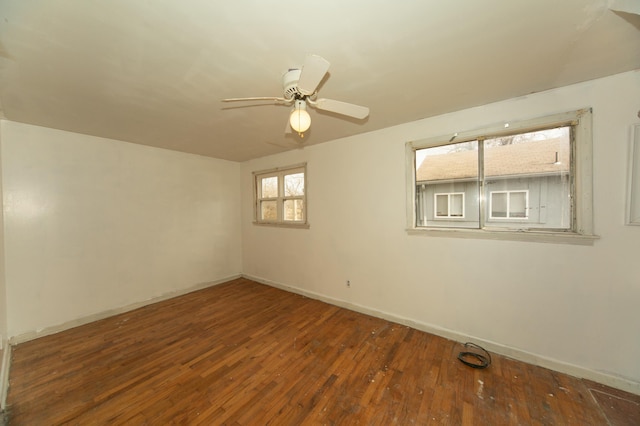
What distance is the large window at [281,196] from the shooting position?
3.99m

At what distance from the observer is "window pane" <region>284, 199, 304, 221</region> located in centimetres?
401

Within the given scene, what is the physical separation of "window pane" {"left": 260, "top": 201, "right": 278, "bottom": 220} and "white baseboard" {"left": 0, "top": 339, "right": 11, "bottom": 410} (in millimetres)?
3440

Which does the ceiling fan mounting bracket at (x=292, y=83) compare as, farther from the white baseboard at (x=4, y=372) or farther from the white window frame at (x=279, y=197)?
the white baseboard at (x=4, y=372)

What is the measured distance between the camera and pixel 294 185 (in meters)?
4.08

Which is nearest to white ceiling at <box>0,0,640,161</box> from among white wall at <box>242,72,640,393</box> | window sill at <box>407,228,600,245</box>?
white wall at <box>242,72,640,393</box>

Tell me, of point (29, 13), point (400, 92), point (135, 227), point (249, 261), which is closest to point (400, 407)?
point (400, 92)

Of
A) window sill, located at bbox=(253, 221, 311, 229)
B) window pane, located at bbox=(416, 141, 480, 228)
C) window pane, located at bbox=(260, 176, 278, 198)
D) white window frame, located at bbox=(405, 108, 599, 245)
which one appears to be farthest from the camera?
window pane, located at bbox=(260, 176, 278, 198)

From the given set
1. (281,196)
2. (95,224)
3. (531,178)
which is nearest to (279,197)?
(281,196)

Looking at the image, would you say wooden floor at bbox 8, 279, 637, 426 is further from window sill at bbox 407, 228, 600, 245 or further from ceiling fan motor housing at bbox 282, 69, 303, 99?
ceiling fan motor housing at bbox 282, 69, 303, 99

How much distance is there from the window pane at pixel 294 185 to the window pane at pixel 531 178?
274cm

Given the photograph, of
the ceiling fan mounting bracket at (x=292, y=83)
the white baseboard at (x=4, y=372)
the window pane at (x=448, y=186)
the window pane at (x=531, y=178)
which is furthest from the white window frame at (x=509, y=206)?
the white baseboard at (x=4, y=372)

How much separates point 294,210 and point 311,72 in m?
2.98

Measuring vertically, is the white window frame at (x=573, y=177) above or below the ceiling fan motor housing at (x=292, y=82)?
below

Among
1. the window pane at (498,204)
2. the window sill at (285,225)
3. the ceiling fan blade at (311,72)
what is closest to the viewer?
the ceiling fan blade at (311,72)
